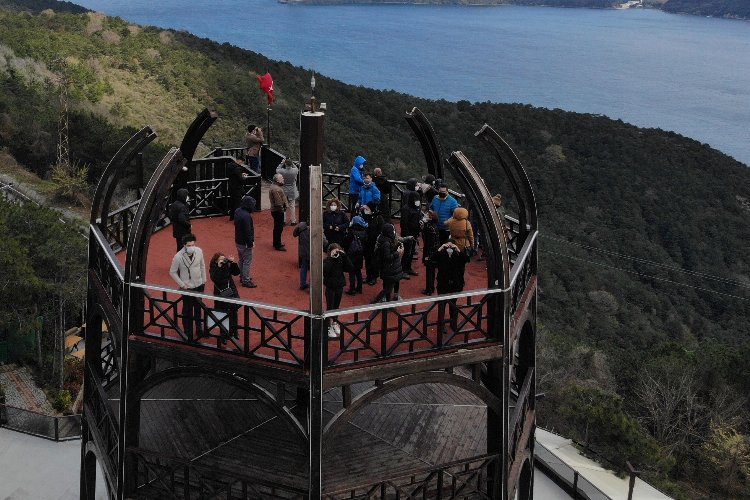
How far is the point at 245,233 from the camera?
16125mm

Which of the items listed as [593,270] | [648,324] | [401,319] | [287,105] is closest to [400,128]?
[287,105]

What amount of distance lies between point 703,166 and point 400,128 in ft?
87.1

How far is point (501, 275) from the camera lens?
13461 mm

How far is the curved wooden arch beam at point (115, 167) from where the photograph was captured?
15547mm

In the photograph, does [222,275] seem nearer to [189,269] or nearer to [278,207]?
[189,269]

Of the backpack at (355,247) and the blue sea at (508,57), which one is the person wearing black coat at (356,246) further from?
the blue sea at (508,57)

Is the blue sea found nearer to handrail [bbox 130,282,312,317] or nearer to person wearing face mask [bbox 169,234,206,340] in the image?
person wearing face mask [bbox 169,234,206,340]

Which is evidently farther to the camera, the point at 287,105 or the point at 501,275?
the point at 287,105

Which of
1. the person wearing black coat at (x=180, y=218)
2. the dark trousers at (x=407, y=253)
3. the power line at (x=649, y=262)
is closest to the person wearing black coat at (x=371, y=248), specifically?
the dark trousers at (x=407, y=253)

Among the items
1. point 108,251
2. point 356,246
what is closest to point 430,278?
point 356,246

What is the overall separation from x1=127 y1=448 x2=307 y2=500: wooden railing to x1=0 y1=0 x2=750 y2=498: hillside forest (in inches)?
654

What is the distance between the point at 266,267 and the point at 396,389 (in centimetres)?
541

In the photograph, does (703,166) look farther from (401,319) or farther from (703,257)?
(401,319)

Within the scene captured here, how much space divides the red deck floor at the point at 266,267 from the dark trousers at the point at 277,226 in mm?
193
